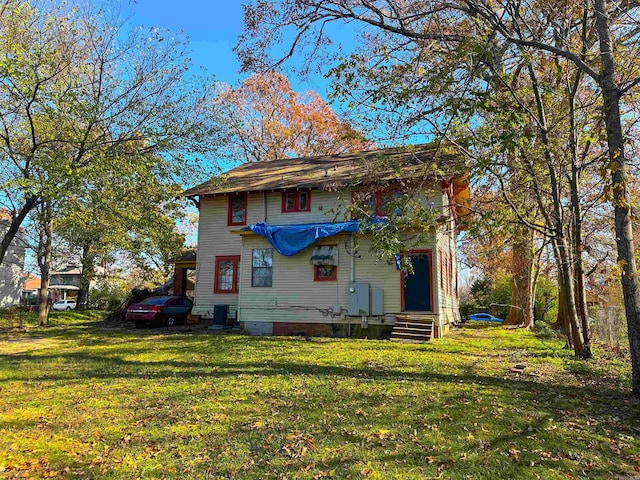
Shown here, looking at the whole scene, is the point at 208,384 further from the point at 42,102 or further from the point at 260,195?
the point at 260,195

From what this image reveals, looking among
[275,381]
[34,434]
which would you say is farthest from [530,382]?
[34,434]

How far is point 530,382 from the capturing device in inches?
286

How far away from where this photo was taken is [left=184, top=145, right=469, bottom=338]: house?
13758 millimetres

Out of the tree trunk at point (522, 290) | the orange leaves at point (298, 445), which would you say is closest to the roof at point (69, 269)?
the tree trunk at point (522, 290)

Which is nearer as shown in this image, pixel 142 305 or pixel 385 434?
pixel 385 434

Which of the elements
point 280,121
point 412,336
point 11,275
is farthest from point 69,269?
point 412,336

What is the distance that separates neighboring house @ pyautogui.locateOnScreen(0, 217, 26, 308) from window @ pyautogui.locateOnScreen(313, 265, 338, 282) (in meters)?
23.0

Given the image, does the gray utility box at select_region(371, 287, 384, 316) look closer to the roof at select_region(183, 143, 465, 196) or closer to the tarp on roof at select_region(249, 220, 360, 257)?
the tarp on roof at select_region(249, 220, 360, 257)

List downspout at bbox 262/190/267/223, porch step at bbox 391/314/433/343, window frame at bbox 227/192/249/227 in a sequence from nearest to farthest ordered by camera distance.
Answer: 1. porch step at bbox 391/314/433/343
2. downspout at bbox 262/190/267/223
3. window frame at bbox 227/192/249/227

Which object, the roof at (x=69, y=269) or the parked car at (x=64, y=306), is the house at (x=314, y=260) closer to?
the roof at (x=69, y=269)

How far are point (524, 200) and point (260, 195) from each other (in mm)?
9679

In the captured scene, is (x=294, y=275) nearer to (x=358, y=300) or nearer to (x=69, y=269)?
(x=358, y=300)

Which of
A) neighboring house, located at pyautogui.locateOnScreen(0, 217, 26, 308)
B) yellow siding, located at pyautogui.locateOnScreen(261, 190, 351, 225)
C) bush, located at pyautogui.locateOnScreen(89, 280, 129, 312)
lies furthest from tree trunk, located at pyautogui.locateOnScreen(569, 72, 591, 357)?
neighboring house, located at pyautogui.locateOnScreen(0, 217, 26, 308)

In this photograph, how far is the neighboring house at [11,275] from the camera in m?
28.1
